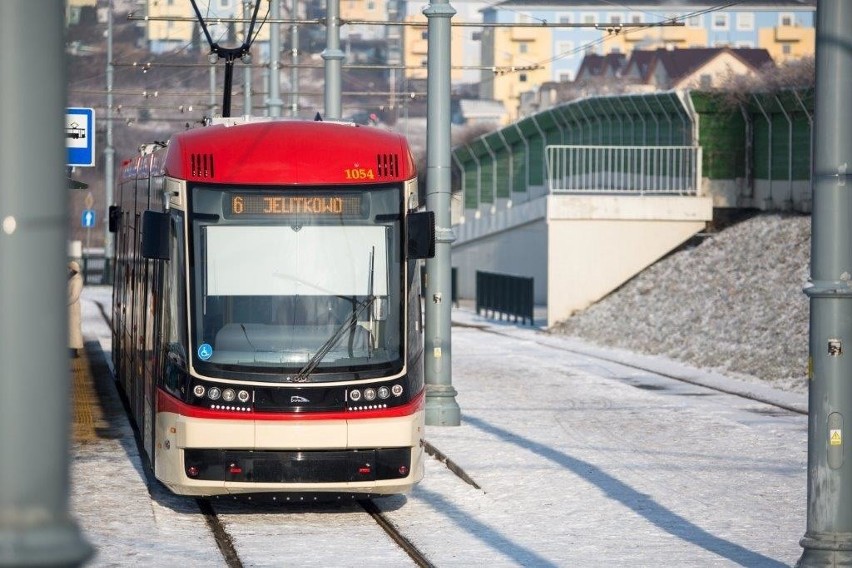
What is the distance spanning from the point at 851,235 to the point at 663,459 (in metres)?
6.69

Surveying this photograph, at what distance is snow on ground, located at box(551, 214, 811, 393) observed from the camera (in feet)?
81.6

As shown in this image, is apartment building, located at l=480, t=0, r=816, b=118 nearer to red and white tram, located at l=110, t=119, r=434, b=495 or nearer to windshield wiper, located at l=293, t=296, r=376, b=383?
red and white tram, located at l=110, t=119, r=434, b=495

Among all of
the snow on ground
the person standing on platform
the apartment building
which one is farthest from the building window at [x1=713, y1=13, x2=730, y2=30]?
the person standing on platform

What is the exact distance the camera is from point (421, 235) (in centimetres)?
1134

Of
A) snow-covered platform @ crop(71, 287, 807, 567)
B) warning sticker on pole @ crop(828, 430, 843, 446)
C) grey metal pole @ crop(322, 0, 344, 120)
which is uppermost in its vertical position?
grey metal pole @ crop(322, 0, 344, 120)

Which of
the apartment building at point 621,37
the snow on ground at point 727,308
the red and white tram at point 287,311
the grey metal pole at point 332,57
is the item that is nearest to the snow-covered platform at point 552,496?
the red and white tram at point 287,311

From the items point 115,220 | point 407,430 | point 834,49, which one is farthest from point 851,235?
point 115,220

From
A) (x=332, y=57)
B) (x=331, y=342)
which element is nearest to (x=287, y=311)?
(x=331, y=342)

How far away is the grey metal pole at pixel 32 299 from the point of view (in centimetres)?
337

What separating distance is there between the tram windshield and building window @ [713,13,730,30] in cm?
12402

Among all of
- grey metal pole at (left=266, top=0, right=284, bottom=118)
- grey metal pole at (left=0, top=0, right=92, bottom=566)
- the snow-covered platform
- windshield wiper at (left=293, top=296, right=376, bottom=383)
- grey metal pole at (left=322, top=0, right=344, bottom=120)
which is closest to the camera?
grey metal pole at (left=0, top=0, right=92, bottom=566)

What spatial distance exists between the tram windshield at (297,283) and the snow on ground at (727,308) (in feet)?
37.1

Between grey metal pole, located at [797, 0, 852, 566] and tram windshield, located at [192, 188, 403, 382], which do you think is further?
tram windshield, located at [192, 188, 403, 382]

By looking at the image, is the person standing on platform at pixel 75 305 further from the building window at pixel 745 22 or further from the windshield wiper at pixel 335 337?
the building window at pixel 745 22
